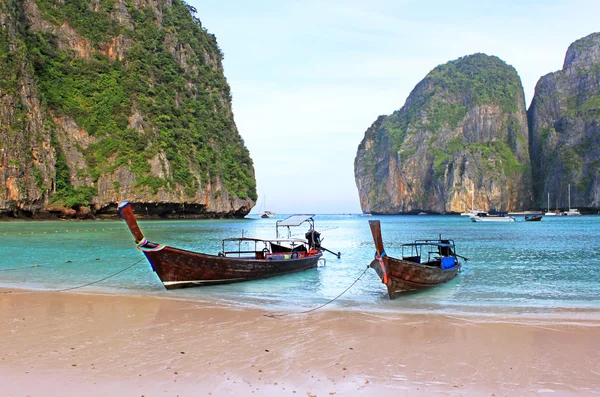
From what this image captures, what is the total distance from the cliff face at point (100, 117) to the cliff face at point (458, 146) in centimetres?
7950

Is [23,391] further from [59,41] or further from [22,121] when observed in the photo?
[59,41]

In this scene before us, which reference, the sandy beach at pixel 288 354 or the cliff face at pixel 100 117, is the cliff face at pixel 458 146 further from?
the sandy beach at pixel 288 354

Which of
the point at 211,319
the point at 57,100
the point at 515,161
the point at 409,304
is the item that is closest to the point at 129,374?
the point at 211,319

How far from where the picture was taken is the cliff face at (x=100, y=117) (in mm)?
51469

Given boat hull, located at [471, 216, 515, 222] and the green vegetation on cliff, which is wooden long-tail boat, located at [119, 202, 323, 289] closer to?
the green vegetation on cliff

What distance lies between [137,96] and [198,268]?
56.4 metres

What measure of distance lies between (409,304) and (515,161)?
5550 inches

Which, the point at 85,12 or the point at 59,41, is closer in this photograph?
the point at 59,41

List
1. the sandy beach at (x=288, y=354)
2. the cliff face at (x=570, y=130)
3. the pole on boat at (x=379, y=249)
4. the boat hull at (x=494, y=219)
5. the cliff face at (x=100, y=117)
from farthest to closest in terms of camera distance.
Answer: the cliff face at (x=570, y=130)
the boat hull at (x=494, y=219)
the cliff face at (x=100, y=117)
the pole on boat at (x=379, y=249)
the sandy beach at (x=288, y=354)

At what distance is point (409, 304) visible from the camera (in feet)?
38.4

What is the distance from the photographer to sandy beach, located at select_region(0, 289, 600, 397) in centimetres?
563

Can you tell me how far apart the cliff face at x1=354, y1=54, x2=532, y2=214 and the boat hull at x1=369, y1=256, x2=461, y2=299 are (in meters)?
121

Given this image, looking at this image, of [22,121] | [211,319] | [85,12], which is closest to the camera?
[211,319]

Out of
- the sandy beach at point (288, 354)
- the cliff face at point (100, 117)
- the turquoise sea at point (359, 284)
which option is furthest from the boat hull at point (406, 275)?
the cliff face at point (100, 117)
